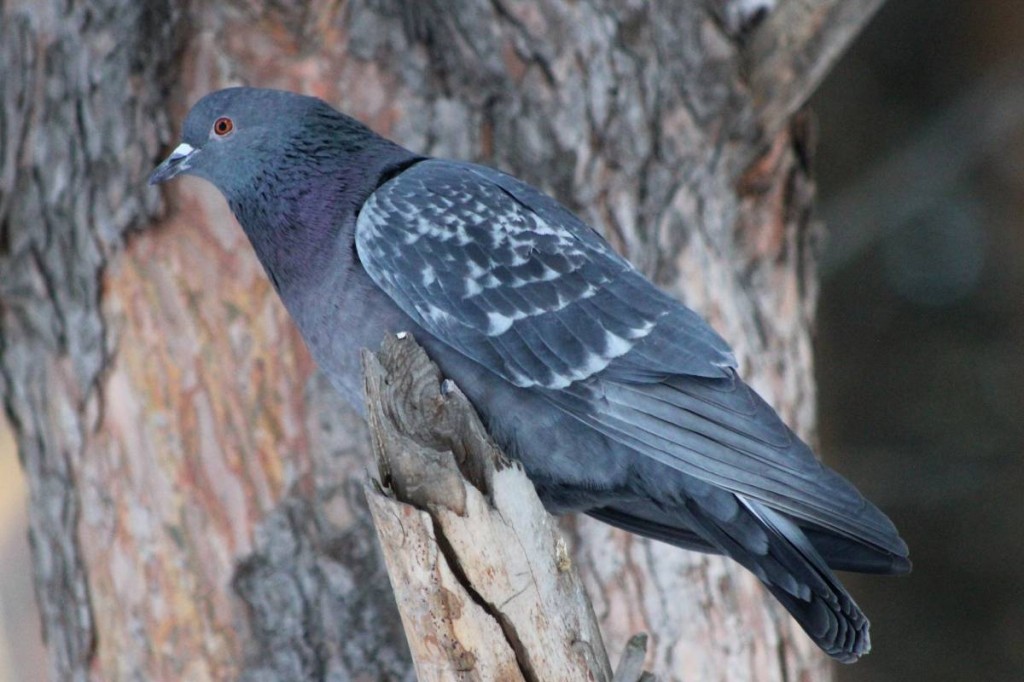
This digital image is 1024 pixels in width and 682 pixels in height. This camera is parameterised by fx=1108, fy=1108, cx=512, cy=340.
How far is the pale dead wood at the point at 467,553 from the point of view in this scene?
104 inches

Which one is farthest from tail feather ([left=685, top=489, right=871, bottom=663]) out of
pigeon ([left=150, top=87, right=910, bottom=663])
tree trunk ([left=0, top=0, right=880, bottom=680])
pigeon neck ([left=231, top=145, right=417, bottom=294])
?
pigeon neck ([left=231, top=145, right=417, bottom=294])

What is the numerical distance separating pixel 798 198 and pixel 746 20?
778 mm

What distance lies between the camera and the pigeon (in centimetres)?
309

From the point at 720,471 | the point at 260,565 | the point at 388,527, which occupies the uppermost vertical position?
the point at 720,471

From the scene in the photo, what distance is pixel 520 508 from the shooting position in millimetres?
2746

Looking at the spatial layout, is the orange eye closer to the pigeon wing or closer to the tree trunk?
the tree trunk

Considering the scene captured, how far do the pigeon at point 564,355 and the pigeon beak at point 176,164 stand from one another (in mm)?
344

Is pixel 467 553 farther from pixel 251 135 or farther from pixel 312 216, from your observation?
pixel 251 135

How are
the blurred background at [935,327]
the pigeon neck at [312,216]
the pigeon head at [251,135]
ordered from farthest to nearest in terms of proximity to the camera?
the blurred background at [935,327]
the pigeon head at [251,135]
the pigeon neck at [312,216]

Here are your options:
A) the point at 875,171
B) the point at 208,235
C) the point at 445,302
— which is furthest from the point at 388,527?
the point at 875,171

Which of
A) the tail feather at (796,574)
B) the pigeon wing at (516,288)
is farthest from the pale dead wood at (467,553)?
the tail feather at (796,574)

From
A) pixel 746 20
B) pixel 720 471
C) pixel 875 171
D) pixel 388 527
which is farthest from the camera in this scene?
pixel 875 171

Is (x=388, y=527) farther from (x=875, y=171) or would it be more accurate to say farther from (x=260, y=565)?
(x=875, y=171)

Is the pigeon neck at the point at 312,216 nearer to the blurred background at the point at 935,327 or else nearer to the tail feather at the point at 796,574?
the tail feather at the point at 796,574
